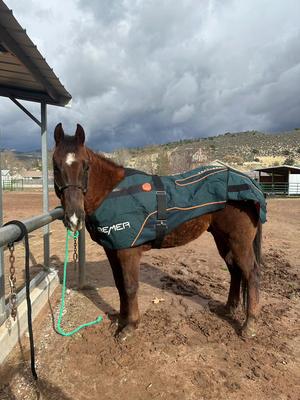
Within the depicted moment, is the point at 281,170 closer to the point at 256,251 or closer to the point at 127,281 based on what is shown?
the point at 256,251

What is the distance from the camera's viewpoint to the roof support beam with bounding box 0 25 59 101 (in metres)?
2.85

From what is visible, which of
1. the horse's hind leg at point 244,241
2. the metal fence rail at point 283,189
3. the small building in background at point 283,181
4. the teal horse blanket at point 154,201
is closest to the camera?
the teal horse blanket at point 154,201

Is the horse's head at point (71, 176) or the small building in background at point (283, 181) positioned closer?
the horse's head at point (71, 176)

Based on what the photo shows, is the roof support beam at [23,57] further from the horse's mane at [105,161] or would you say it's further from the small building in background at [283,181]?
the small building in background at [283,181]

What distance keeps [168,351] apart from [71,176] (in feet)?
6.49

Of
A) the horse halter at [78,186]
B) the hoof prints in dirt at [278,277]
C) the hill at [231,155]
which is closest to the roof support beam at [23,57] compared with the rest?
the horse halter at [78,186]

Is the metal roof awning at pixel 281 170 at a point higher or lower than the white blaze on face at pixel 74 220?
higher

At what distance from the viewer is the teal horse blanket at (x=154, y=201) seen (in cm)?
328

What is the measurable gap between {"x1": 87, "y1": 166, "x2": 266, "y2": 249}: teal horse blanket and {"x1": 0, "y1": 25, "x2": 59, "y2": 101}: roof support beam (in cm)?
153

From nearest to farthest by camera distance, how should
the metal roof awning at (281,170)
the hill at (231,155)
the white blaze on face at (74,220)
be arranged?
the white blaze on face at (74,220)
the metal roof awning at (281,170)
the hill at (231,155)

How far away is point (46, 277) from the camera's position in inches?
189

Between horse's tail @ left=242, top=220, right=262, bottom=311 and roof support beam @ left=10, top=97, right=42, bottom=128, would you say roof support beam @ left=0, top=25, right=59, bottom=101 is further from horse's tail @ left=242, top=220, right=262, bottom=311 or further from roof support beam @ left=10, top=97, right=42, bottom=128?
horse's tail @ left=242, top=220, right=262, bottom=311

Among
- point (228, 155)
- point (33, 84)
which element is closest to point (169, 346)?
point (33, 84)

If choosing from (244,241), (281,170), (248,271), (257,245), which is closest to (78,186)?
(244,241)
